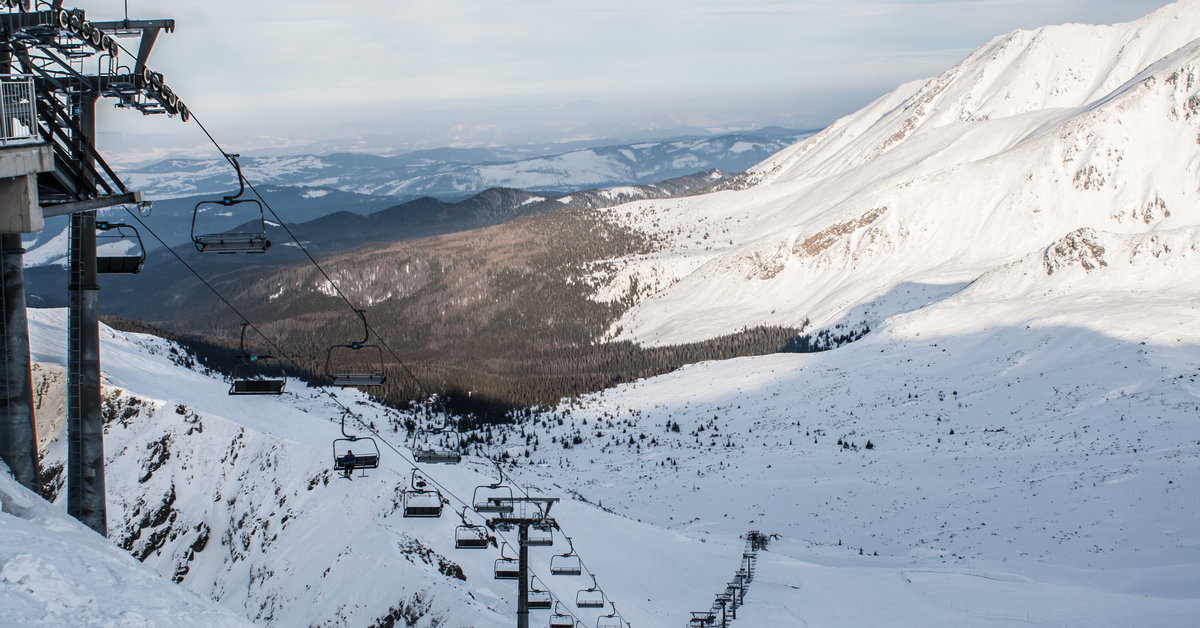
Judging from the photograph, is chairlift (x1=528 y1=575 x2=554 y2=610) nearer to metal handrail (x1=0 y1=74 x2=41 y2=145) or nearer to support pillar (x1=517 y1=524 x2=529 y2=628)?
support pillar (x1=517 y1=524 x2=529 y2=628)

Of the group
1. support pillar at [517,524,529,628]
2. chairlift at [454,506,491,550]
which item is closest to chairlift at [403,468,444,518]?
chairlift at [454,506,491,550]

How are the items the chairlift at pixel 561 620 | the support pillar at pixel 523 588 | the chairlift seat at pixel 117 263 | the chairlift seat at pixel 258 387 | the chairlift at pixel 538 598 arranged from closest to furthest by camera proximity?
the chairlift seat at pixel 117 263 → the chairlift seat at pixel 258 387 → the support pillar at pixel 523 588 → the chairlift at pixel 538 598 → the chairlift at pixel 561 620

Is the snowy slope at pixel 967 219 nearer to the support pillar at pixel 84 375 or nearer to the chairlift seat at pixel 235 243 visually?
the chairlift seat at pixel 235 243

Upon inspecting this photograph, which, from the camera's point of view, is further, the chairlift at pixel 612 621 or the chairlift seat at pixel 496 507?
the chairlift at pixel 612 621

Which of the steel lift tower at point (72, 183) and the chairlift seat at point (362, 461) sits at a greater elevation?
the steel lift tower at point (72, 183)

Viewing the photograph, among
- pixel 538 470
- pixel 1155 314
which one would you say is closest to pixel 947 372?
pixel 1155 314

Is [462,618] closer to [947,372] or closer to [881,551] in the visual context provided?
[881,551]

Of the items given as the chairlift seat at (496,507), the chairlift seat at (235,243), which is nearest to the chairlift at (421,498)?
the chairlift seat at (496,507)
